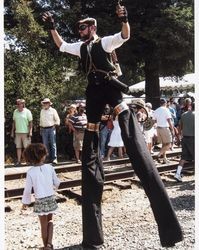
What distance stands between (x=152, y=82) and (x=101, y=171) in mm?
14233

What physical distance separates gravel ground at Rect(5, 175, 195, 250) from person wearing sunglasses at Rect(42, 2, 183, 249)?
614mm

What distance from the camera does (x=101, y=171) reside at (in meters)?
4.43

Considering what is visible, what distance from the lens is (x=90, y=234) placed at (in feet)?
14.2

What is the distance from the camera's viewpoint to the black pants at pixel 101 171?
13.0 feet

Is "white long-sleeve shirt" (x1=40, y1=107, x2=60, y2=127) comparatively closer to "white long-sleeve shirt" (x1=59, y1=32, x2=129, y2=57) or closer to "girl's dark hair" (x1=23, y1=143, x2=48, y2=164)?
"girl's dark hair" (x1=23, y1=143, x2=48, y2=164)

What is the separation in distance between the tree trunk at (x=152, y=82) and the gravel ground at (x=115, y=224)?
937 centimetres

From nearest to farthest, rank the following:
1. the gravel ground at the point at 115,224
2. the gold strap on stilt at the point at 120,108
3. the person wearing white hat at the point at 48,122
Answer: the gold strap on stilt at the point at 120,108, the gravel ground at the point at 115,224, the person wearing white hat at the point at 48,122

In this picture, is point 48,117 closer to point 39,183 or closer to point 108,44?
point 39,183

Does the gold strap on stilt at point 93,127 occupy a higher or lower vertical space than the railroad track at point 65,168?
higher

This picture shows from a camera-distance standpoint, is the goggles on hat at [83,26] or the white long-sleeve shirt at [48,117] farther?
the white long-sleeve shirt at [48,117]

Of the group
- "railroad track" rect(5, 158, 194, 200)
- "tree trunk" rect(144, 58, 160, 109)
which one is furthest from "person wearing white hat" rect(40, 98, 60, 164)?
"tree trunk" rect(144, 58, 160, 109)

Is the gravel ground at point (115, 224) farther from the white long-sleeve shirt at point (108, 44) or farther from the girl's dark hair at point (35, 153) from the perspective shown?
the white long-sleeve shirt at point (108, 44)

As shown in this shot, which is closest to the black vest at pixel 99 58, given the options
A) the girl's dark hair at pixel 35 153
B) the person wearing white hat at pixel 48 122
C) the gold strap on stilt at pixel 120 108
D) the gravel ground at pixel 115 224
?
the gold strap on stilt at pixel 120 108

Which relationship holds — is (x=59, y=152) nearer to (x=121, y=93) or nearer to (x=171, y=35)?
(x=171, y=35)
